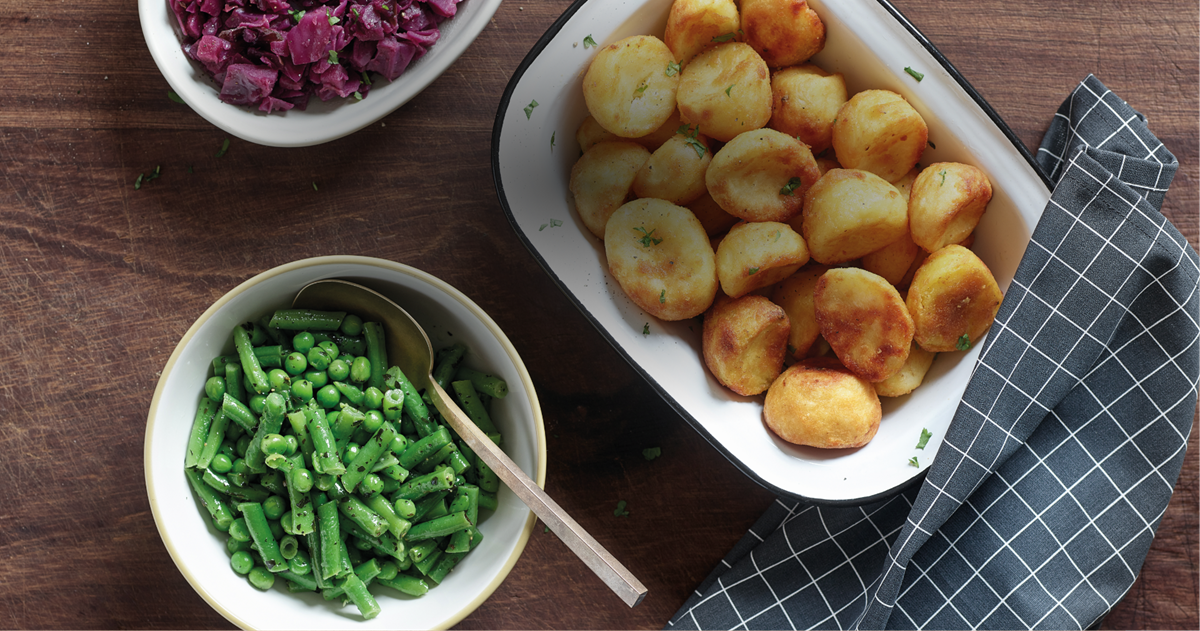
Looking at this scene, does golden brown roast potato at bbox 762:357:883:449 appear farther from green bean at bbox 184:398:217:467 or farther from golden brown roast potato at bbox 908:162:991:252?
green bean at bbox 184:398:217:467

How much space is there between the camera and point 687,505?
2197 mm

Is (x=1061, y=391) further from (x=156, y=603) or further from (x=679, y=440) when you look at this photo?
(x=156, y=603)

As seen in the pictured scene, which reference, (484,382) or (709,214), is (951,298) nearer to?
(709,214)

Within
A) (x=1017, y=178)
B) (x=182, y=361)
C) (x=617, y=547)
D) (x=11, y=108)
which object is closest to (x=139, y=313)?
(x=182, y=361)

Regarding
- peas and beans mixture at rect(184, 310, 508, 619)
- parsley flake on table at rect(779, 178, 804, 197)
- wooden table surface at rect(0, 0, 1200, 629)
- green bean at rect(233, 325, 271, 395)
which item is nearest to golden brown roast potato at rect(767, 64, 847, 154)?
parsley flake on table at rect(779, 178, 804, 197)

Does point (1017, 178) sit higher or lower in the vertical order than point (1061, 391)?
higher

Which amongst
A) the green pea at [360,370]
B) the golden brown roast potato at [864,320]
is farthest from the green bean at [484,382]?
the golden brown roast potato at [864,320]

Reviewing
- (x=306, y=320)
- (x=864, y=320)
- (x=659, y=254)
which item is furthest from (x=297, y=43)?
(x=864, y=320)

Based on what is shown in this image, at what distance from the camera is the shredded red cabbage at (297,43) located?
180 centimetres

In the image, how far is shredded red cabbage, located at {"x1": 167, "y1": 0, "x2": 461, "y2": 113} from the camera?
1800 millimetres

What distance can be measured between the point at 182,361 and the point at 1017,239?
6.70ft

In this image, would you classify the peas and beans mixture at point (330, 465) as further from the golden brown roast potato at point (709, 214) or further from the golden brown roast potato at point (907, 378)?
the golden brown roast potato at point (907, 378)

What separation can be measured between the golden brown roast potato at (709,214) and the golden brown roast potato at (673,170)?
0.09 metres

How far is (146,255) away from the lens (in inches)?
82.7
